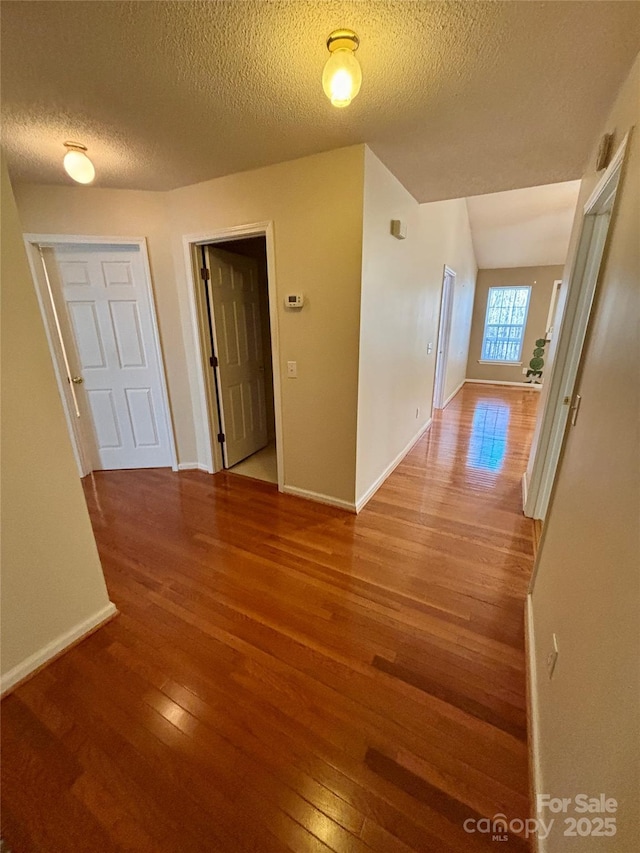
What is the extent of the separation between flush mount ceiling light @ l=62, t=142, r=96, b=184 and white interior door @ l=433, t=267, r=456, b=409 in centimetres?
435

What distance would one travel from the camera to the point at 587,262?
1.97 m

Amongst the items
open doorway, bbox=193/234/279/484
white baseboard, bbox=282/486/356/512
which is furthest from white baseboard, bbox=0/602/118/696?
open doorway, bbox=193/234/279/484

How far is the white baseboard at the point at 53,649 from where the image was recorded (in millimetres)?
1405

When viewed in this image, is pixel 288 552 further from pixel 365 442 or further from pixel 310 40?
pixel 310 40

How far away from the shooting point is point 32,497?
1.41 metres

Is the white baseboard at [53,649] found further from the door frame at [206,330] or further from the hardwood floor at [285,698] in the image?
the door frame at [206,330]

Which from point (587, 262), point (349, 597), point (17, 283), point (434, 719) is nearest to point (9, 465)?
point (17, 283)

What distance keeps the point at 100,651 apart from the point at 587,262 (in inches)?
130

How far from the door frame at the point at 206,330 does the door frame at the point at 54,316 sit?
0.36m

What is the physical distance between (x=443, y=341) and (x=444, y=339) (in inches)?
1.6

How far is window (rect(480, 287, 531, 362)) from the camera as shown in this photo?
24.5 ft

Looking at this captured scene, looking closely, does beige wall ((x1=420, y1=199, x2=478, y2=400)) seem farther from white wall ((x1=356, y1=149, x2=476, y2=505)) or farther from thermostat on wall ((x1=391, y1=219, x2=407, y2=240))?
thermostat on wall ((x1=391, y1=219, x2=407, y2=240))

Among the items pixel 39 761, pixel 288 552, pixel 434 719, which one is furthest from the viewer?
pixel 288 552

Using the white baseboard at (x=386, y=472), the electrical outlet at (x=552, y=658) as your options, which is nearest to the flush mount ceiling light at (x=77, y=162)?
the white baseboard at (x=386, y=472)
